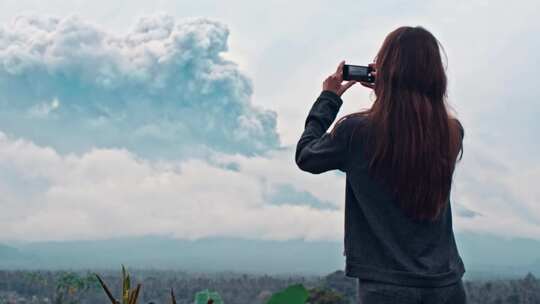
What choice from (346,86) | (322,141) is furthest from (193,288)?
(322,141)

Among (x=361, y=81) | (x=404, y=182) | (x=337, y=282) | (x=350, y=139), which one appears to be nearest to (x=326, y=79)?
(x=361, y=81)

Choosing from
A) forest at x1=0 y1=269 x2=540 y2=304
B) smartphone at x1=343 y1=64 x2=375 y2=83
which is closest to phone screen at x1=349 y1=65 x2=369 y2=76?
smartphone at x1=343 y1=64 x2=375 y2=83

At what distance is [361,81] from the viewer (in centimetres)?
206

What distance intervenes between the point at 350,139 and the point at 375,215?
199 millimetres

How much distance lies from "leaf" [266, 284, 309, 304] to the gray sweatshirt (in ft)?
0.43

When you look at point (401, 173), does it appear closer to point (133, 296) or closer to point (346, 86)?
point (346, 86)

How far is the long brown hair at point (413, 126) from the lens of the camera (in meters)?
1.86

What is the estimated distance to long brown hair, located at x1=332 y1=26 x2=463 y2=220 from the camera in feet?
6.09

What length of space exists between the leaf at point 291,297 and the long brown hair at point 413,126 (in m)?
0.32

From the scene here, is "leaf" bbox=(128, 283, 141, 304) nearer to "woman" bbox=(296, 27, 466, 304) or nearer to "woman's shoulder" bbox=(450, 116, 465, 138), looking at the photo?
"woman" bbox=(296, 27, 466, 304)

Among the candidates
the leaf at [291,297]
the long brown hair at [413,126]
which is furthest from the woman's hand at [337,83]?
the leaf at [291,297]

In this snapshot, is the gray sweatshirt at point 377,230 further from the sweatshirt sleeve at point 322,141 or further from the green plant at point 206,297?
the green plant at point 206,297

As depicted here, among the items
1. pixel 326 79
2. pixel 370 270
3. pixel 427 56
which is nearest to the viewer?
pixel 370 270

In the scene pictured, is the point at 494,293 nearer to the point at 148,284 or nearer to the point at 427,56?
the point at 148,284
